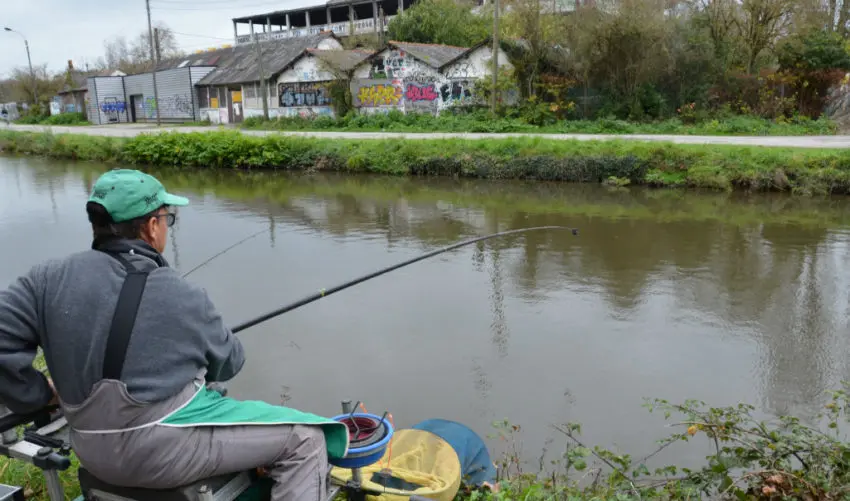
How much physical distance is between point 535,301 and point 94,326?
576 cm

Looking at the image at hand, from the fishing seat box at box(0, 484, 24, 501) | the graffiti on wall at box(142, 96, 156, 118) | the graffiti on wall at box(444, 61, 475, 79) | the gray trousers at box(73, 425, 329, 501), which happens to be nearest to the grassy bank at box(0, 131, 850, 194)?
the graffiti on wall at box(444, 61, 475, 79)

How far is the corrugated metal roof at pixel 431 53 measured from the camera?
23828mm

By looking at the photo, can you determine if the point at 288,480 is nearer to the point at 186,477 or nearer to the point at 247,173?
the point at 186,477

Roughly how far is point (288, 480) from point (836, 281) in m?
7.62

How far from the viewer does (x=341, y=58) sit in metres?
26.1

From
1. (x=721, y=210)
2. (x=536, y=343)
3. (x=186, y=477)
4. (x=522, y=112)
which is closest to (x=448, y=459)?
(x=186, y=477)

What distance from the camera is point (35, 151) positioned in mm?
23938

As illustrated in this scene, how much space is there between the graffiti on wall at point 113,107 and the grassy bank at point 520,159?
1682 centimetres

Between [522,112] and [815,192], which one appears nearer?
[815,192]

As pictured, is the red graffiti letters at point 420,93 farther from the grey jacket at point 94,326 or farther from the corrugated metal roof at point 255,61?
the grey jacket at point 94,326

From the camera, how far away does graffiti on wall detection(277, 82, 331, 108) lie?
2670 cm

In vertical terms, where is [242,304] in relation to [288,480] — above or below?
below

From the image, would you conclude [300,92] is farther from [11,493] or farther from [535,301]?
[11,493]

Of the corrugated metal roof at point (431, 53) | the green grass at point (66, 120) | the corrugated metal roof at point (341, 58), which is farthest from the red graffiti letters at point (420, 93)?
the green grass at point (66, 120)
